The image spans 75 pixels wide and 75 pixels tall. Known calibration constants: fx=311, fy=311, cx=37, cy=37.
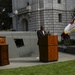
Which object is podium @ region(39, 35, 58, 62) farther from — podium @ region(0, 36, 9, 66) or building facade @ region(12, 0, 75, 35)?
building facade @ region(12, 0, 75, 35)

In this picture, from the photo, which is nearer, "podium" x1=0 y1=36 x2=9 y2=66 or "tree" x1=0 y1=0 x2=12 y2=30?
"podium" x1=0 y1=36 x2=9 y2=66

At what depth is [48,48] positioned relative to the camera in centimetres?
1644

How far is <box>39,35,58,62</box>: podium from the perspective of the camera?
16.5 m

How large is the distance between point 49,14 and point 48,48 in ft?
121

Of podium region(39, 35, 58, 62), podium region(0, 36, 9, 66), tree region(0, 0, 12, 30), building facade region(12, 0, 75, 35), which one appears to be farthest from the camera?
tree region(0, 0, 12, 30)

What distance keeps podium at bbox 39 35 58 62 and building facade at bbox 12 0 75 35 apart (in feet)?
118

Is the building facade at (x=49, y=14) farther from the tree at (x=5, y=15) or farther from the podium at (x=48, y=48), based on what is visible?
the podium at (x=48, y=48)

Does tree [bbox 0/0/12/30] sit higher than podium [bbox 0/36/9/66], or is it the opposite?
tree [bbox 0/0/12/30]

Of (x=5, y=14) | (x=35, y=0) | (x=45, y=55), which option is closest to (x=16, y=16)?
(x=35, y=0)

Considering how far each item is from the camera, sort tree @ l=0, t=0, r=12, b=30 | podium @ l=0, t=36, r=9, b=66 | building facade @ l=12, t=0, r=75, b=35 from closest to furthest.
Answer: podium @ l=0, t=36, r=9, b=66, building facade @ l=12, t=0, r=75, b=35, tree @ l=0, t=0, r=12, b=30

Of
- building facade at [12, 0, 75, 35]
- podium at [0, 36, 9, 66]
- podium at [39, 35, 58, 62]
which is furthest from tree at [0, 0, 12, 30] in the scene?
podium at [0, 36, 9, 66]

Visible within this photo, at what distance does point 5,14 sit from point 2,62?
5902 cm

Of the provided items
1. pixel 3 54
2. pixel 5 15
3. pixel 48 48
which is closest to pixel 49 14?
pixel 5 15

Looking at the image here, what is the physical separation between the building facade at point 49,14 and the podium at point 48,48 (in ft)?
118
